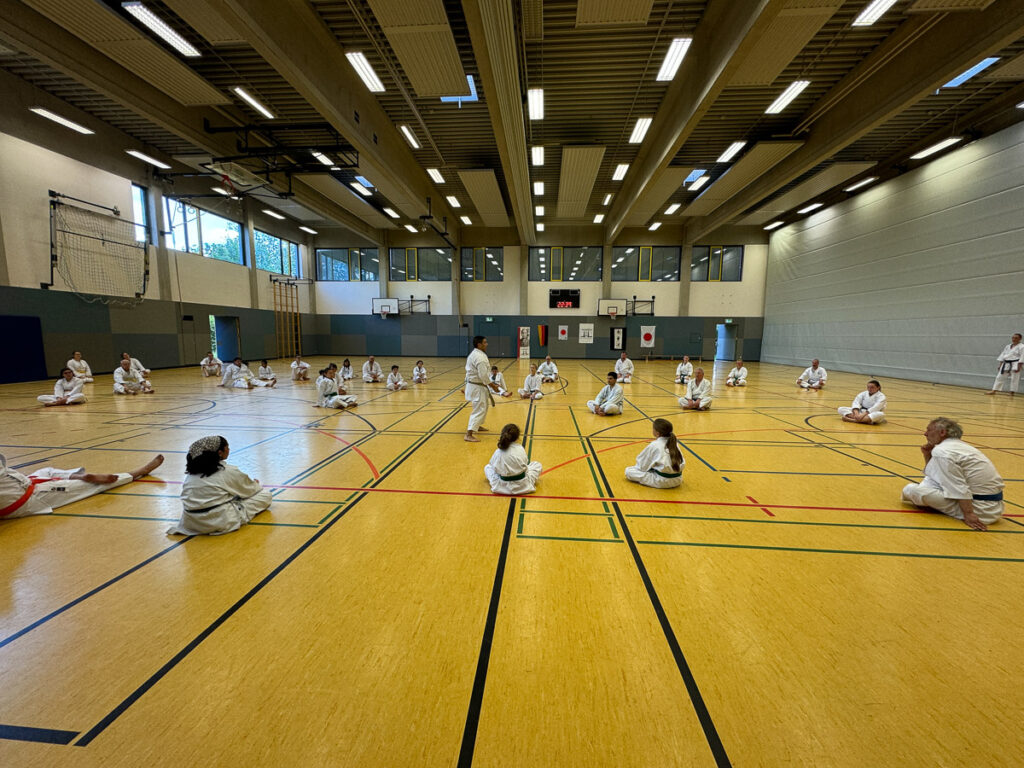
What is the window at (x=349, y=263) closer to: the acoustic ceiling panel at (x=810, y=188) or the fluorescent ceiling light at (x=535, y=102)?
the fluorescent ceiling light at (x=535, y=102)

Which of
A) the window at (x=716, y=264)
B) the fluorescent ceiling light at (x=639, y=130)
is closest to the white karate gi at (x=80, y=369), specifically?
the fluorescent ceiling light at (x=639, y=130)

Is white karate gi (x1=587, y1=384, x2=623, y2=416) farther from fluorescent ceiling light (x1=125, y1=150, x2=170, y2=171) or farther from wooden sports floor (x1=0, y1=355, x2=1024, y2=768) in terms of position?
fluorescent ceiling light (x1=125, y1=150, x2=170, y2=171)

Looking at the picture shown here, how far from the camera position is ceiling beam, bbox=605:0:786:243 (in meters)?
8.06

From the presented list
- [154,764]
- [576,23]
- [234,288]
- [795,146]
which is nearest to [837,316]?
[795,146]

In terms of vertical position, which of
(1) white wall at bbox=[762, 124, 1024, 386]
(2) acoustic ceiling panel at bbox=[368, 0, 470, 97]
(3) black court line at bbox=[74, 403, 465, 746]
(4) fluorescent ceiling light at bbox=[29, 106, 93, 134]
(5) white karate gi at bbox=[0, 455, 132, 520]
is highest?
(4) fluorescent ceiling light at bbox=[29, 106, 93, 134]

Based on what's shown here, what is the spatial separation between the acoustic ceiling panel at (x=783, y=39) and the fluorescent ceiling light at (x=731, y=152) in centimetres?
494

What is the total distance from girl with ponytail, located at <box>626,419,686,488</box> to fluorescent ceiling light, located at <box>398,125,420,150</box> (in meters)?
14.5

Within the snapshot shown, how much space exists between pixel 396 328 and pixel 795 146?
24.4m

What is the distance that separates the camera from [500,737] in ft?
6.39

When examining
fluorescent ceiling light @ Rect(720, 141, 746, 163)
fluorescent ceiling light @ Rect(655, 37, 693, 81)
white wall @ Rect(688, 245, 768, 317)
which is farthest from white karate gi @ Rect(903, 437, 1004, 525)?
white wall @ Rect(688, 245, 768, 317)

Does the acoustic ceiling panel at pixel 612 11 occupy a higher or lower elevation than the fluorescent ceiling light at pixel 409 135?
lower

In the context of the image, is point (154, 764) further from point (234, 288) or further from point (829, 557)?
point (234, 288)

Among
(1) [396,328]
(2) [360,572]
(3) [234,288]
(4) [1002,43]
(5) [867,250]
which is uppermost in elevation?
(4) [1002,43]

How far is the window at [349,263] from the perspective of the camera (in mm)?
29766
